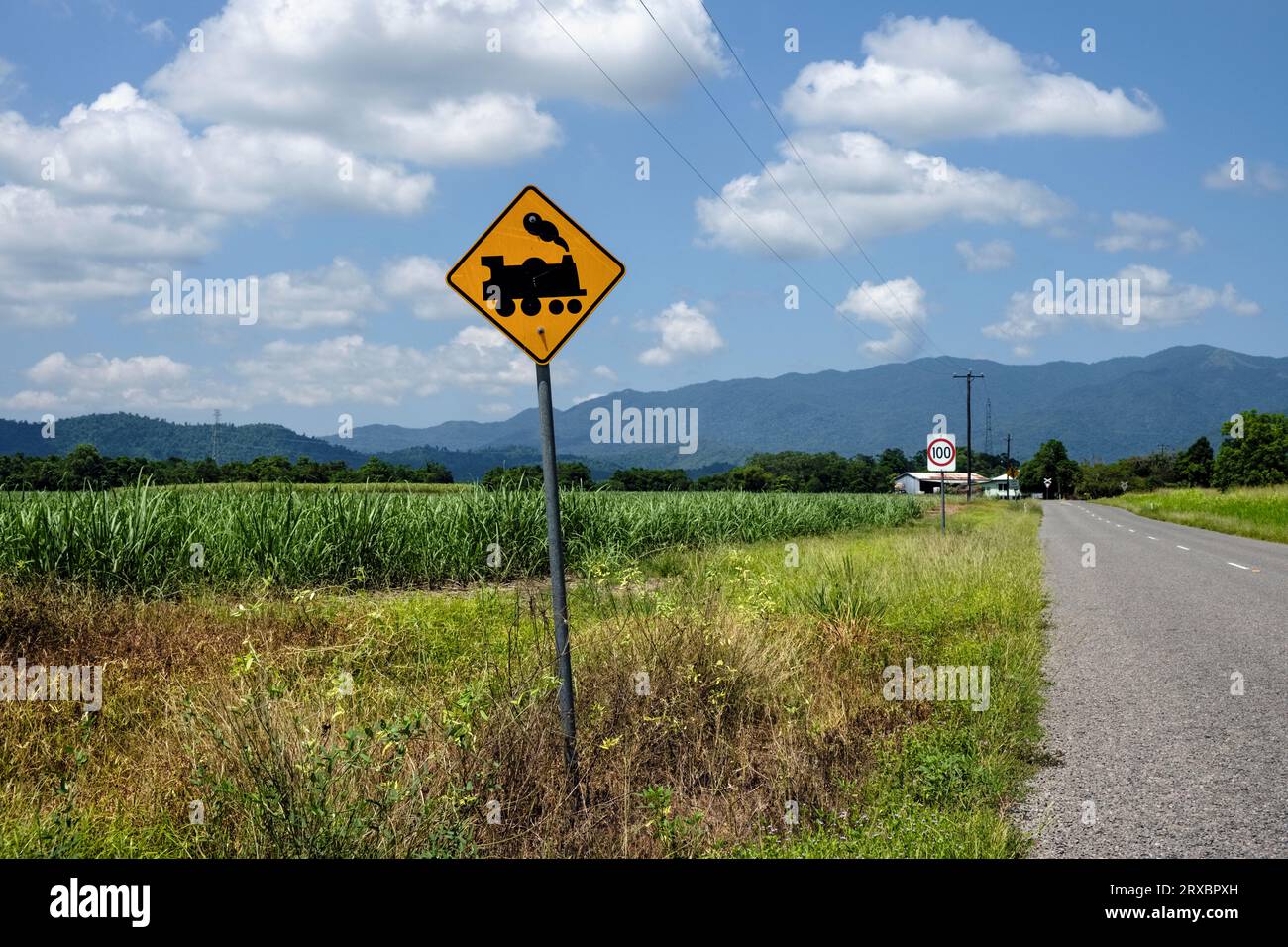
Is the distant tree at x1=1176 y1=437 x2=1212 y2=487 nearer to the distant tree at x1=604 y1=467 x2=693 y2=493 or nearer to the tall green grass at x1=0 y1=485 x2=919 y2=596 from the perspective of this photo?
the distant tree at x1=604 y1=467 x2=693 y2=493

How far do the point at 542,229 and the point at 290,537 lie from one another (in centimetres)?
993

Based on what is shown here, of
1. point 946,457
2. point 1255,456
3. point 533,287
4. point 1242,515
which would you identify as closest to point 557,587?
point 533,287

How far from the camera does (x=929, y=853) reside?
168 inches

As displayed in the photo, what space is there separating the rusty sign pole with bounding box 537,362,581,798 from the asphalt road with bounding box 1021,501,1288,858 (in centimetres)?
252

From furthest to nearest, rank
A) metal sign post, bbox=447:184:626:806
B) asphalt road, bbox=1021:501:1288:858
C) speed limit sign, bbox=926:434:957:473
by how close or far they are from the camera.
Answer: speed limit sign, bbox=926:434:957:473, metal sign post, bbox=447:184:626:806, asphalt road, bbox=1021:501:1288:858

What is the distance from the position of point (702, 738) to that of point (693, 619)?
4.34 feet

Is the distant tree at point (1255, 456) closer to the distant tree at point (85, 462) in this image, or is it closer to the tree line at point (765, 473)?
the tree line at point (765, 473)

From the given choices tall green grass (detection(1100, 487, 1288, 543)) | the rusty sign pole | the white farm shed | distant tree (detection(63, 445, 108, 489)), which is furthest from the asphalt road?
the white farm shed

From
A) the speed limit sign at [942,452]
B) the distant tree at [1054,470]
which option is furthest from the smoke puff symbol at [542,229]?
the distant tree at [1054,470]

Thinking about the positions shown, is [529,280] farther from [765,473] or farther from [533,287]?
[765,473]

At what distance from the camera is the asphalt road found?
4.71 metres

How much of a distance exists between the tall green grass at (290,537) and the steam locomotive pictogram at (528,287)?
11.3 ft
